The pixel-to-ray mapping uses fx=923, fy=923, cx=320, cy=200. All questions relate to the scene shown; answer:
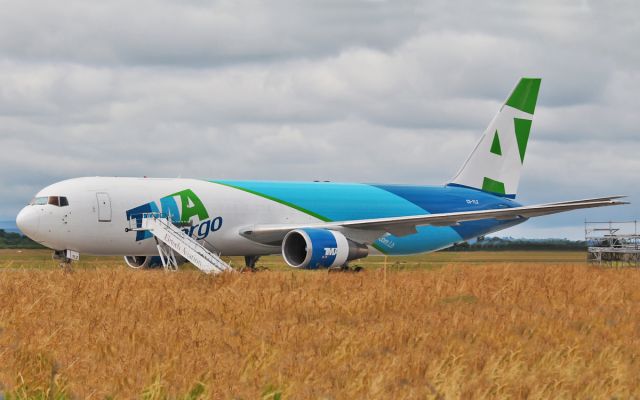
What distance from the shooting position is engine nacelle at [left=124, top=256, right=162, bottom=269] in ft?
115

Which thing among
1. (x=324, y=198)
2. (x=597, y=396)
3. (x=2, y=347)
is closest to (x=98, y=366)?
(x=2, y=347)

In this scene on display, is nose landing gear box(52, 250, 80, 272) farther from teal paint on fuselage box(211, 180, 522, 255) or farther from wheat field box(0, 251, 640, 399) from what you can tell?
wheat field box(0, 251, 640, 399)

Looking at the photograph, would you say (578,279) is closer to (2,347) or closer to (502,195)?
(2,347)

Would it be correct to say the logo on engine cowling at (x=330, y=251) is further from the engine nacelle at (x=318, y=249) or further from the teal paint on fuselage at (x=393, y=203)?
the teal paint on fuselage at (x=393, y=203)

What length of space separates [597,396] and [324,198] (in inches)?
1185

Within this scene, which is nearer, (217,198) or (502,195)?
(217,198)

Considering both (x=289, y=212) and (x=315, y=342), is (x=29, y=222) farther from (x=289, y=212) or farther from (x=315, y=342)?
(x=315, y=342)

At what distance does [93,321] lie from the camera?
12.9 m

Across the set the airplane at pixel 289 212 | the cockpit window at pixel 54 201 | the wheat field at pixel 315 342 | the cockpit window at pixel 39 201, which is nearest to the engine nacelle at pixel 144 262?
the airplane at pixel 289 212

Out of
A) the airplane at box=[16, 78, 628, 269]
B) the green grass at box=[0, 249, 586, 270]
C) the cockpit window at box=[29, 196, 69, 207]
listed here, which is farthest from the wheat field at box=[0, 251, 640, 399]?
the airplane at box=[16, 78, 628, 269]

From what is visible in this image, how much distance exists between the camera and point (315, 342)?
10.6 meters

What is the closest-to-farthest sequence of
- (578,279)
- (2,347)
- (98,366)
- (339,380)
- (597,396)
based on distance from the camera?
(597,396)
(339,380)
(98,366)
(2,347)
(578,279)

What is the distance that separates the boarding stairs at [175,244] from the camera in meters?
29.8

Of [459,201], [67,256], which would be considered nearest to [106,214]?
[67,256]
